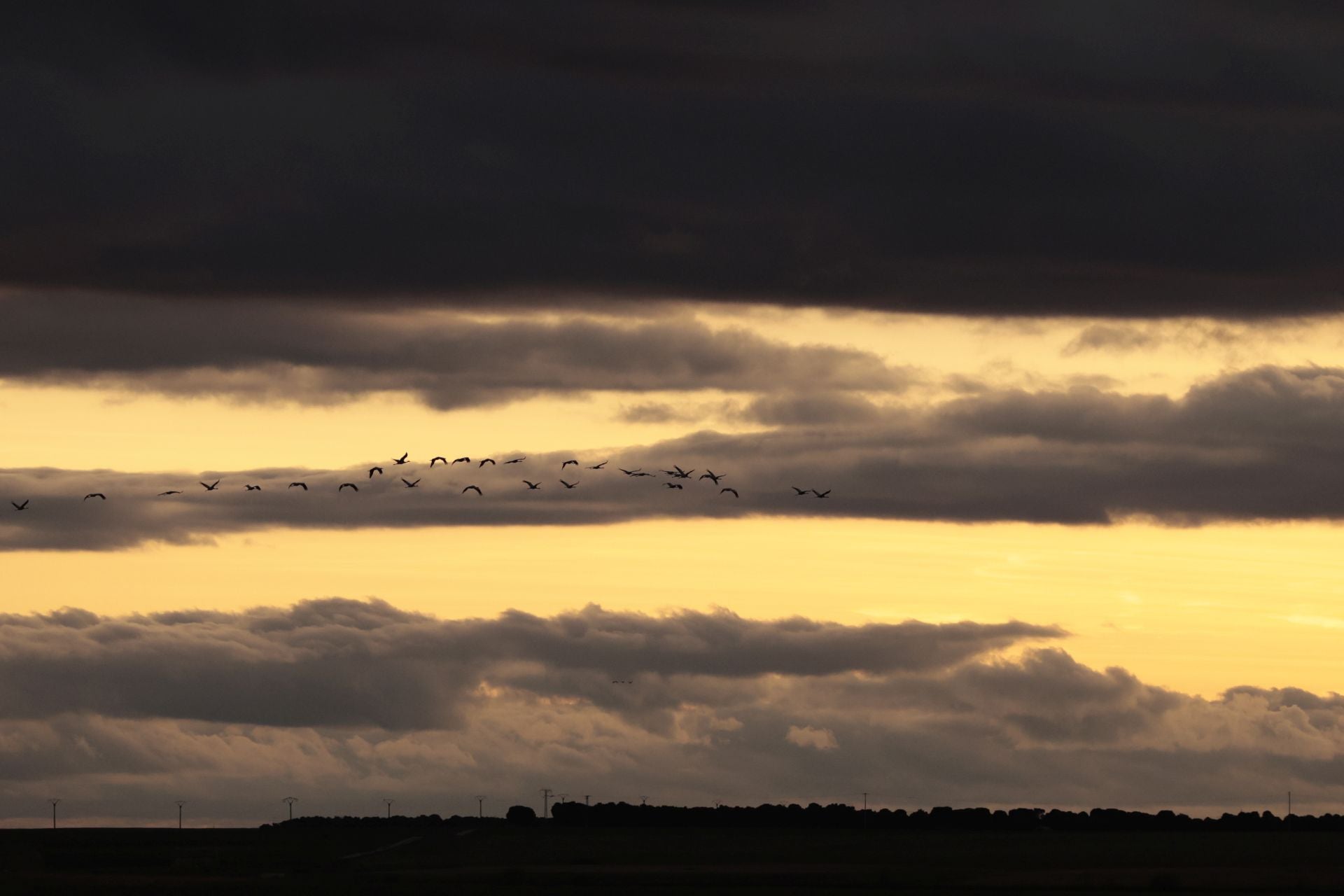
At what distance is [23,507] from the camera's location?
200 meters

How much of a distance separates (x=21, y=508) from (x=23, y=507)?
17cm

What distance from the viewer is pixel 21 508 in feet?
655
